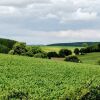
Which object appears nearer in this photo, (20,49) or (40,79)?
(40,79)

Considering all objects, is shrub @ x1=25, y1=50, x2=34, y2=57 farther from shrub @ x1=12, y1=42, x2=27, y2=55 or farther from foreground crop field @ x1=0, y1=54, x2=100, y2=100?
foreground crop field @ x1=0, y1=54, x2=100, y2=100

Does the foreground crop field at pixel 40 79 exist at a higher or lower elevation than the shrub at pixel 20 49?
lower

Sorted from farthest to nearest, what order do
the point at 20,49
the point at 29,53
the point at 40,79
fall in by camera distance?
the point at 20,49 < the point at 29,53 < the point at 40,79

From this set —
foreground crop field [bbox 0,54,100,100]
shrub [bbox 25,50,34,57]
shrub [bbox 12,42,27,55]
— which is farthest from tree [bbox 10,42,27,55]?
foreground crop field [bbox 0,54,100,100]

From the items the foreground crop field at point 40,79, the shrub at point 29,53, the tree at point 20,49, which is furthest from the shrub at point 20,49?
the foreground crop field at point 40,79

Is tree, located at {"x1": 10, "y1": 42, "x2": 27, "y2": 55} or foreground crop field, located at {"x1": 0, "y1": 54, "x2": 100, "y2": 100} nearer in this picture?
foreground crop field, located at {"x1": 0, "y1": 54, "x2": 100, "y2": 100}

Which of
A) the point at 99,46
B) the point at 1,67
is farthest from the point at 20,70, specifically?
the point at 99,46

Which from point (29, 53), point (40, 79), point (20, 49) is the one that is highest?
point (20, 49)

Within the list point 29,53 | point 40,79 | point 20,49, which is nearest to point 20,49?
point 20,49

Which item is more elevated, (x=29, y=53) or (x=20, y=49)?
(x=20, y=49)

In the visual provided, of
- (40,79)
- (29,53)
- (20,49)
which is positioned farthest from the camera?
(20,49)

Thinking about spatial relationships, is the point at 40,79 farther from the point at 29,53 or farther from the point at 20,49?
the point at 20,49

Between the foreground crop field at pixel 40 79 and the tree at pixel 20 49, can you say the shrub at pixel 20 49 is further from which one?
the foreground crop field at pixel 40 79

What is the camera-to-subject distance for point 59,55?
130000 mm
